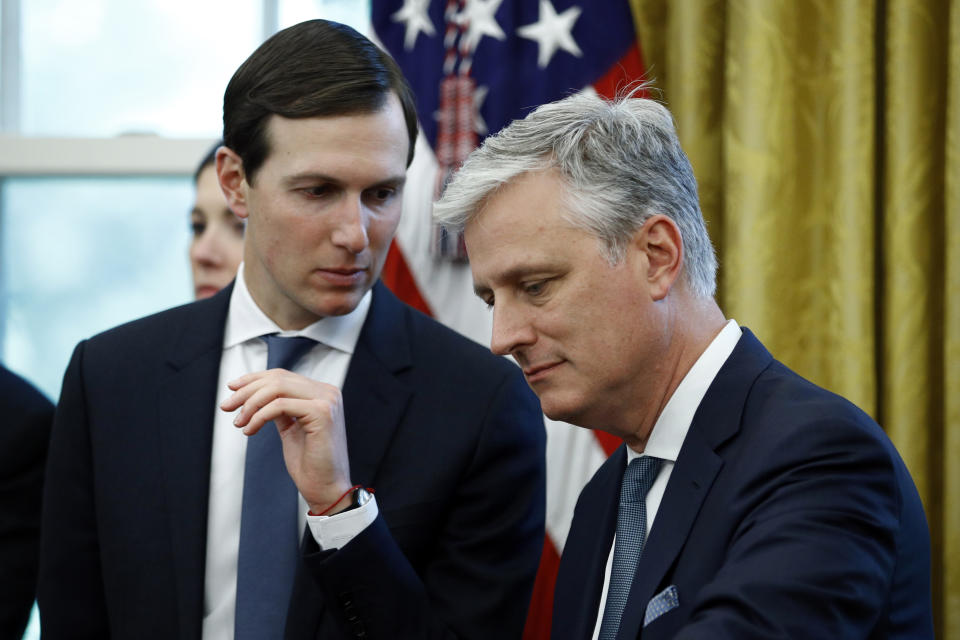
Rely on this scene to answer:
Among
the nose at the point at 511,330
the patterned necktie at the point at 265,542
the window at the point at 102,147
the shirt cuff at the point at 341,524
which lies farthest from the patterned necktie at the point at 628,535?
the window at the point at 102,147

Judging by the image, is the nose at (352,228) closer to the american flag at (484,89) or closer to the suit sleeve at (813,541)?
the suit sleeve at (813,541)

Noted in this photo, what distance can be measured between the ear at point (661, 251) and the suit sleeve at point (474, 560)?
0.49 meters

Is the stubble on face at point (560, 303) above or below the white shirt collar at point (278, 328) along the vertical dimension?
above

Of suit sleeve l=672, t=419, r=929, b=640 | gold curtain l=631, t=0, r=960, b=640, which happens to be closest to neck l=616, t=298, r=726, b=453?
suit sleeve l=672, t=419, r=929, b=640

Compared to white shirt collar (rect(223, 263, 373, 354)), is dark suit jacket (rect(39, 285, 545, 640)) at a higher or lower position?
lower

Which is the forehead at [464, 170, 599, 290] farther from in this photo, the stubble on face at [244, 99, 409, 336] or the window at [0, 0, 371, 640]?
the window at [0, 0, 371, 640]

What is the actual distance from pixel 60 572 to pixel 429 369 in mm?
728

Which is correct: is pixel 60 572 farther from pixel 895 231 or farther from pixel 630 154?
pixel 895 231

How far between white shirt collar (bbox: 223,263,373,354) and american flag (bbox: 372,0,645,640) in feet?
3.02

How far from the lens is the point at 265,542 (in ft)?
5.42

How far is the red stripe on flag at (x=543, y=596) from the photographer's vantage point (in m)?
2.69

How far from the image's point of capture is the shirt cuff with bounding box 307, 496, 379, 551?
4.92 feet

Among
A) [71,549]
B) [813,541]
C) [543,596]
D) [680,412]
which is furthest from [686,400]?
[543,596]

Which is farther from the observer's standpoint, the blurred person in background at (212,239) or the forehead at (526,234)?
the blurred person in background at (212,239)
